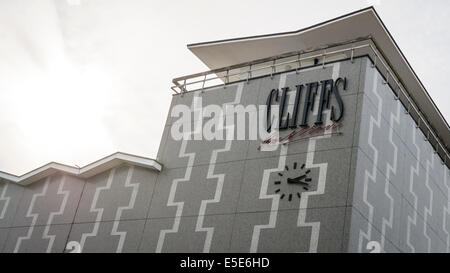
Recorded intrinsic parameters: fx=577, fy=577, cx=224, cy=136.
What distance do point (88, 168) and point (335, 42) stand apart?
9466 millimetres

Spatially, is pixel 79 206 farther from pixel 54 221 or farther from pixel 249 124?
pixel 249 124

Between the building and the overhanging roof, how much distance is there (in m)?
0.06

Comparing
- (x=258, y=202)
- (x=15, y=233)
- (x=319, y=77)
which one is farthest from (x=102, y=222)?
(x=319, y=77)

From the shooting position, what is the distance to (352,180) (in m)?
14.8

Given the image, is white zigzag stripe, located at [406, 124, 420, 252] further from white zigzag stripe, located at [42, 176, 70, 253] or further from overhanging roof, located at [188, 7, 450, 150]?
white zigzag stripe, located at [42, 176, 70, 253]

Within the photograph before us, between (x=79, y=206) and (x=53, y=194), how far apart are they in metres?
1.52

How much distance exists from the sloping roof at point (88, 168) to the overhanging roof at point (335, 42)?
17.3ft

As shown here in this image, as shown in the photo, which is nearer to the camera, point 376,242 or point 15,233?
point 376,242

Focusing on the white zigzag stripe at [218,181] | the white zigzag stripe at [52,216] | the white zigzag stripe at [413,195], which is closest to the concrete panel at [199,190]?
the white zigzag stripe at [218,181]

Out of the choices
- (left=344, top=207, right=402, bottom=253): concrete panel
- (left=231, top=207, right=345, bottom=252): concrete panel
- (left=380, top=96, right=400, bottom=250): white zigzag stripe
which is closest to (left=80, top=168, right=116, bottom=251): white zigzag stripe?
(left=231, top=207, right=345, bottom=252): concrete panel

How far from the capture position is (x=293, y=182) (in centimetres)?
1561
